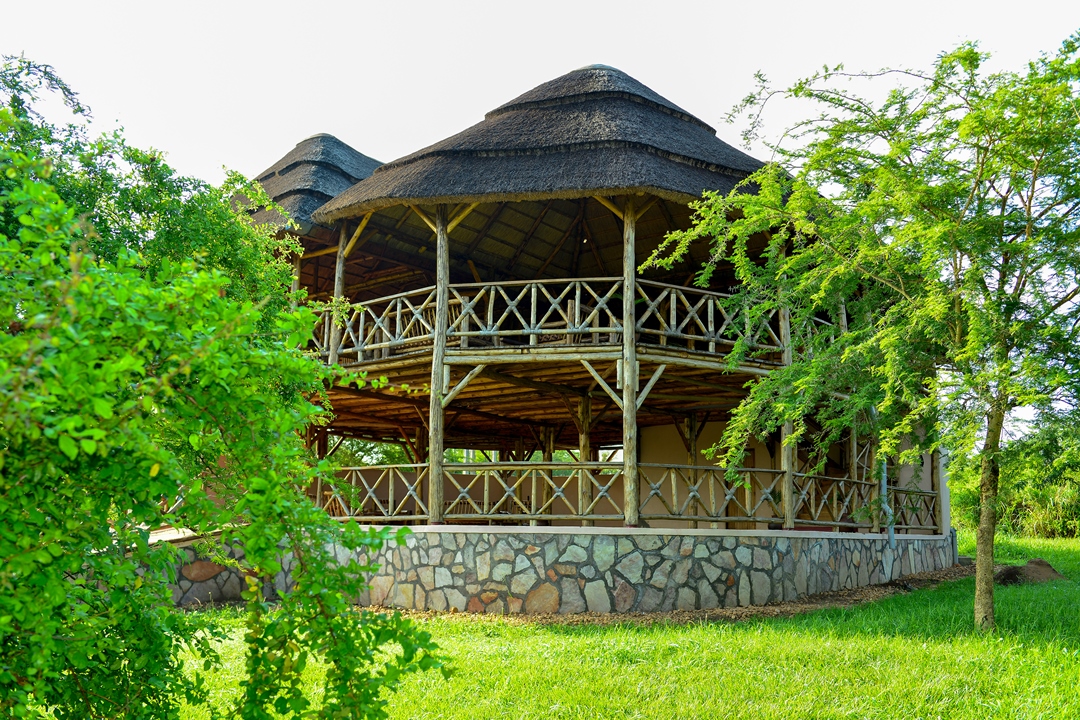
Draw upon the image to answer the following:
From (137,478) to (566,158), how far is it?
8782mm

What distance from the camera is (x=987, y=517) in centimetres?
736

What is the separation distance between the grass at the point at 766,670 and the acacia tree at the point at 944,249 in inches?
36.1

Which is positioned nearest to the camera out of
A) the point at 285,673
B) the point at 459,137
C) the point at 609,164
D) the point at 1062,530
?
the point at 285,673

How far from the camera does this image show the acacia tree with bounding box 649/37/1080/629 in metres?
6.51

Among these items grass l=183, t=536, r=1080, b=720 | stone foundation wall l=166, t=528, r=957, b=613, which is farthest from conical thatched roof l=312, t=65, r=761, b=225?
grass l=183, t=536, r=1080, b=720

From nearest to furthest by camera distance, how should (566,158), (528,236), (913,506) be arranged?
(566,158), (913,506), (528,236)

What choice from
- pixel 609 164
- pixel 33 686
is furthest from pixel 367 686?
pixel 609 164

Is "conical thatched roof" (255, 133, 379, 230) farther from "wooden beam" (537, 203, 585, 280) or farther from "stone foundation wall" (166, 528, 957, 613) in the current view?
"stone foundation wall" (166, 528, 957, 613)

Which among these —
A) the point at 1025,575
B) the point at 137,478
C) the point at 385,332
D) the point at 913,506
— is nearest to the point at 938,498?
the point at 913,506

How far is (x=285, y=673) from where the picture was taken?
2768 mm

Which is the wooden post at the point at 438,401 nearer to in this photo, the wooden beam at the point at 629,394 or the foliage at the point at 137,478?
the wooden beam at the point at 629,394

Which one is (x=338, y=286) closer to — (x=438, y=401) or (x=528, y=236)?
(x=438, y=401)

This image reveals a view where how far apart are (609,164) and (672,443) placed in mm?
6918

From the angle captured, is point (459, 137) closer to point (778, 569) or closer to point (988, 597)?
point (778, 569)
